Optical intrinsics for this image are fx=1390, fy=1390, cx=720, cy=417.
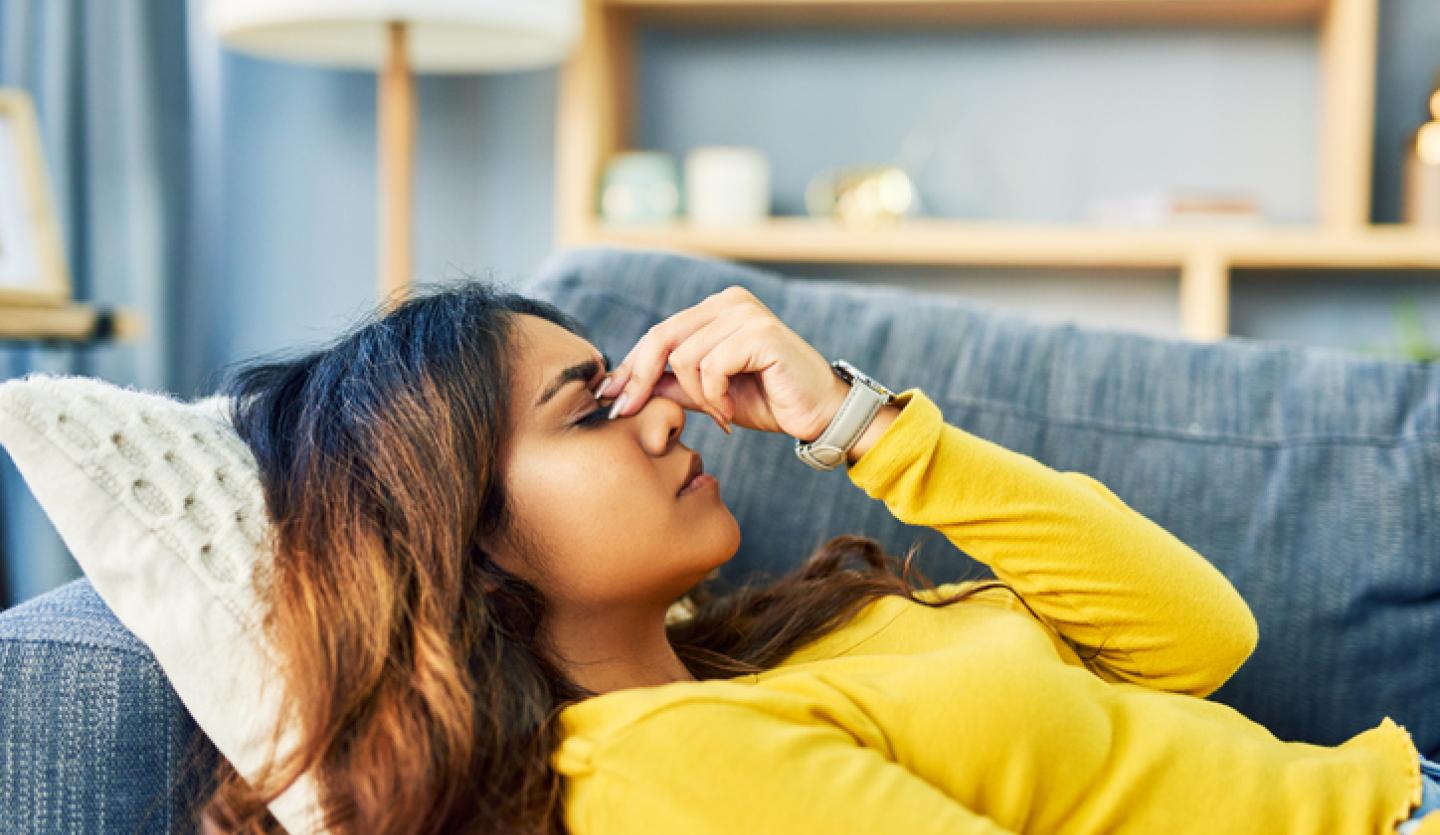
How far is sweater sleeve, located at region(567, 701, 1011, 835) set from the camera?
2.48 ft

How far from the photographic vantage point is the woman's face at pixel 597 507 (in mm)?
988

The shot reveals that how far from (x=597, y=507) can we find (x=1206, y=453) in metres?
0.67

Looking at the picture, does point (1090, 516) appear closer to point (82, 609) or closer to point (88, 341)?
point (82, 609)

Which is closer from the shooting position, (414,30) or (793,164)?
(414,30)

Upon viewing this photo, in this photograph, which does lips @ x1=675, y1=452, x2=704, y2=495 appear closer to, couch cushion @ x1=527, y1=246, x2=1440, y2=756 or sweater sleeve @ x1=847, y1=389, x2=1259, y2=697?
sweater sleeve @ x1=847, y1=389, x2=1259, y2=697

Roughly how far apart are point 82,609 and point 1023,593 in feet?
2.30

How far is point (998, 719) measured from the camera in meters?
0.86

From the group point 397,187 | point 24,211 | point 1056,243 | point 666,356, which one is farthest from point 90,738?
point 1056,243

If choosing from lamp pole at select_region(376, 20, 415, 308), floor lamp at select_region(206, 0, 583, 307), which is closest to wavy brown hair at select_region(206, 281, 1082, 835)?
floor lamp at select_region(206, 0, 583, 307)

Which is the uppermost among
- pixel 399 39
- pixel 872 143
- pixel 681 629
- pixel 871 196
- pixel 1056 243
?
pixel 399 39

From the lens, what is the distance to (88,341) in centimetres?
223

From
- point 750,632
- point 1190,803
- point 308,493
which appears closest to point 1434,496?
point 1190,803

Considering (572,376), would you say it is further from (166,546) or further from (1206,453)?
(1206,453)

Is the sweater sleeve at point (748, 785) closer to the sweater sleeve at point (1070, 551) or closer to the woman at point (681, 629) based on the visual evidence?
the woman at point (681, 629)
